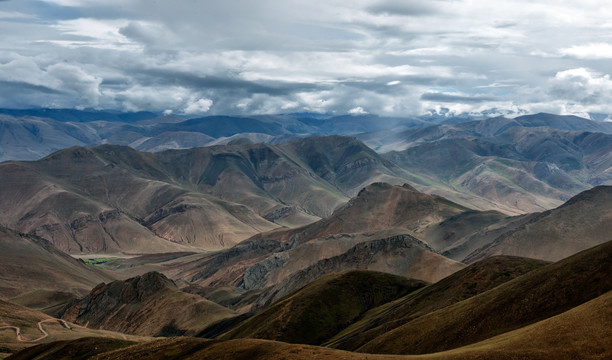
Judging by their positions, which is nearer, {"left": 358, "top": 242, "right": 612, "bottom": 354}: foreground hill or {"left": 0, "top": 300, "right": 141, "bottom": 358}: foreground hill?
{"left": 358, "top": 242, "right": 612, "bottom": 354}: foreground hill

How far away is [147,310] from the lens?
184m

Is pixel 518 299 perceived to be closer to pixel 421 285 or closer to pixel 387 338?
pixel 387 338

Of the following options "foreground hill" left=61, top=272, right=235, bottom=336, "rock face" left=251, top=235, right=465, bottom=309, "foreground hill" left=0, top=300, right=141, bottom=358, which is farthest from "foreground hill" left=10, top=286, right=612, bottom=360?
"rock face" left=251, top=235, right=465, bottom=309

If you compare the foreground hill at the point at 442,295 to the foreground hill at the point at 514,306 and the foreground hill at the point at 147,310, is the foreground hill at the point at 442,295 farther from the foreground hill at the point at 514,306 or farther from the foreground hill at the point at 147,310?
the foreground hill at the point at 147,310

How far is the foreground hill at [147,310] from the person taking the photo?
552 ft

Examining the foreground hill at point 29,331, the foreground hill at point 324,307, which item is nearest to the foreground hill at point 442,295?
the foreground hill at point 324,307

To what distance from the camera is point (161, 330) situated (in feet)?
552

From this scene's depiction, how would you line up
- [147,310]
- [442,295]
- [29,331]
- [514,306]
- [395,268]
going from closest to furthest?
[514,306] < [442,295] < [29,331] < [147,310] < [395,268]

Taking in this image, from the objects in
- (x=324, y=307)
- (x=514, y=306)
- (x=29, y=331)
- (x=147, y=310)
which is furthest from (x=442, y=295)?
(x=147, y=310)

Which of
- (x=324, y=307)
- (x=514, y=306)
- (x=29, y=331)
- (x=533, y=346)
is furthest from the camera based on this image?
(x=29, y=331)

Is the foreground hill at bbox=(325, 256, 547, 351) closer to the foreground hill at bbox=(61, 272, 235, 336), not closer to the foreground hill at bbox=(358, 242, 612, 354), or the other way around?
the foreground hill at bbox=(358, 242, 612, 354)

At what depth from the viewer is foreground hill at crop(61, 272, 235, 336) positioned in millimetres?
168125

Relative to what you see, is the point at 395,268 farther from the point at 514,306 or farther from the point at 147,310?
the point at 514,306

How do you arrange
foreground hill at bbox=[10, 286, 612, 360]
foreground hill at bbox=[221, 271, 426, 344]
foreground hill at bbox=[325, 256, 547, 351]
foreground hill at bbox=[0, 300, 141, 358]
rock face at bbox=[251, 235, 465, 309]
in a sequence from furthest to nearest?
rock face at bbox=[251, 235, 465, 309], foreground hill at bbox=[0, 300, 141, 358], foreground hill at bbox=[221, 271, 426, 344], foreground hill at bbox=[325, 256, 547, 351], foreground hill at bbox=[10, 286, 612, 360]
